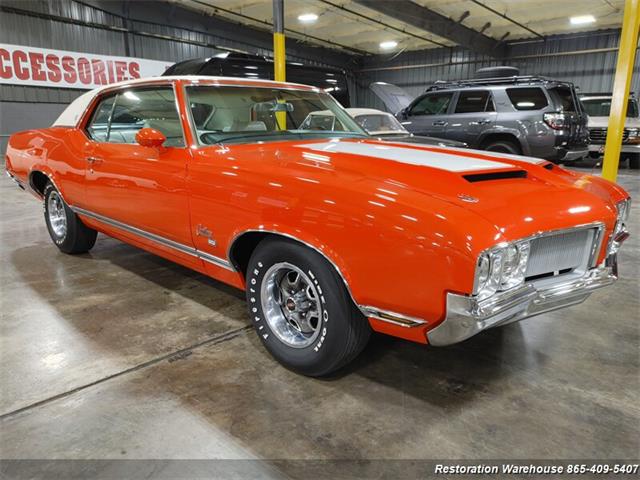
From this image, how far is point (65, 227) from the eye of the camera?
4133 millimetres

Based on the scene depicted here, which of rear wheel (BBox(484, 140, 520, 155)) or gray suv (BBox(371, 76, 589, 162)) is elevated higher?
gray suv (BBox(371, 76, 589, 162))

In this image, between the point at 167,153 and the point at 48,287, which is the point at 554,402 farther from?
the point at 48,287

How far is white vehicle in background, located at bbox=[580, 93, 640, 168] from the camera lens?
427 inches

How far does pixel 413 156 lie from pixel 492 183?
1.59 ft

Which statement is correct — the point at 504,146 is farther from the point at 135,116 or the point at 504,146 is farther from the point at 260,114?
the point at 135,116

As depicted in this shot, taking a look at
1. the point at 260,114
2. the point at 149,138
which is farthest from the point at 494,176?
the point at 149,138

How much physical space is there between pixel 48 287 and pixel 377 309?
2735 millimetres

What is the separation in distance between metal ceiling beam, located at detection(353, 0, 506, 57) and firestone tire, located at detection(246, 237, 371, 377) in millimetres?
10182

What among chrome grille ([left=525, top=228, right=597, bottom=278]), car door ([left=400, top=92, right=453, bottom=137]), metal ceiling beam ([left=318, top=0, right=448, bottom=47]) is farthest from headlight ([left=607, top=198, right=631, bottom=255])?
metal ceiling beam ([left=318, top=0, right=448, bottom=47])

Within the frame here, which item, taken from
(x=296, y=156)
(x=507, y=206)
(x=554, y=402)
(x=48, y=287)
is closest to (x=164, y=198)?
(x=296, y=156)

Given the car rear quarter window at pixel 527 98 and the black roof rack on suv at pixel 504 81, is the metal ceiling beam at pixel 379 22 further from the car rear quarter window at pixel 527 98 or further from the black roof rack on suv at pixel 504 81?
the car rear quarter window at pixel 527 98

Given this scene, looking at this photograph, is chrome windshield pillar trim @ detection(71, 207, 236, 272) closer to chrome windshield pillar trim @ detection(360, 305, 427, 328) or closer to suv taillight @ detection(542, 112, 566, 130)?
chrome windshield pillar trim @ detection(360, 305, 427, 328)

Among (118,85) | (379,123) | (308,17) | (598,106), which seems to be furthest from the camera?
(308,17)

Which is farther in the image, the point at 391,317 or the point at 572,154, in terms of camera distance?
the point at 572,154
